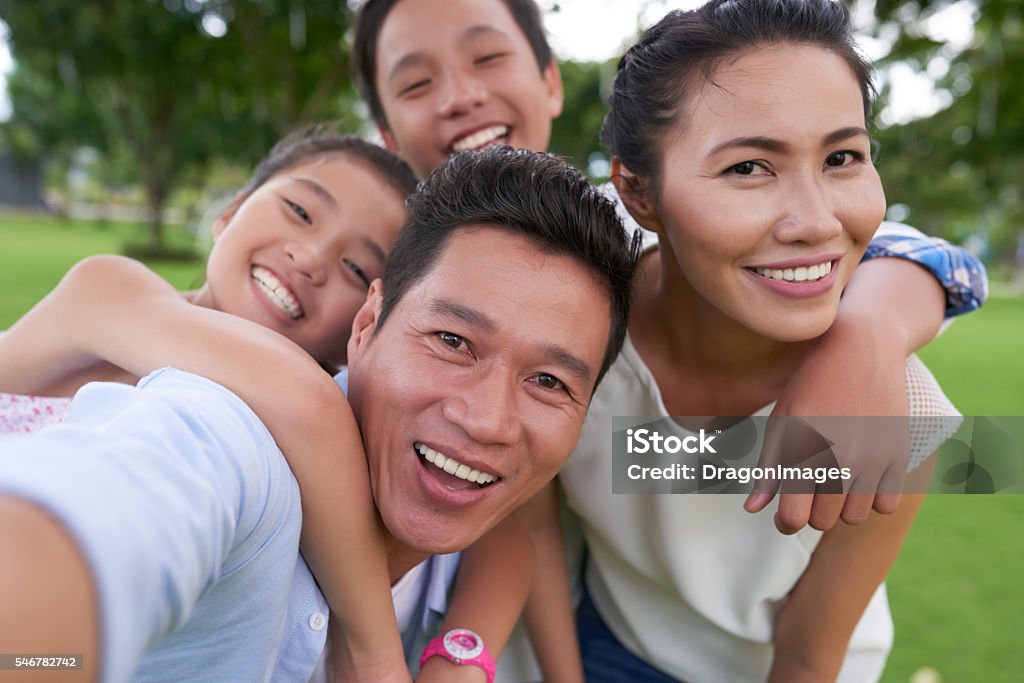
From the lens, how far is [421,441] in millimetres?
1558

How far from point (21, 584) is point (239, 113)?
2164 centimetres

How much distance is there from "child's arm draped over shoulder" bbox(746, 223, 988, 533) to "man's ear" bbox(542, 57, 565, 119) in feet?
4.61

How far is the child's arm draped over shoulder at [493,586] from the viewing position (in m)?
1.93

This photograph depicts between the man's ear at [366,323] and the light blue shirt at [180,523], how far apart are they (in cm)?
43

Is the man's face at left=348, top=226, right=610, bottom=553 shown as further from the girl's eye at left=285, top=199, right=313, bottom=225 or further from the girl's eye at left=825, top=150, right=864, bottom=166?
the girl's eye at left=285, top=199, right=313, bottom=225

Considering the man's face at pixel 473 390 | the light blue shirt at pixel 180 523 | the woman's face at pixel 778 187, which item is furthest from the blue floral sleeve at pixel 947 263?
the light blue shirt at pixel 180 523

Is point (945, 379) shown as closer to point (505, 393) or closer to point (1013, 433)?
point (1013, 433)

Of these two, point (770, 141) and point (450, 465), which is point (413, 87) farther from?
point (450, 465)

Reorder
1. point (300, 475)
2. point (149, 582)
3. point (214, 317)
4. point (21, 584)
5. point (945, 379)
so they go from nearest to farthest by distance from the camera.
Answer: point (21, 584) → point (149, 582) → point (300, 475) → point (214, 317) → point (945, 379)

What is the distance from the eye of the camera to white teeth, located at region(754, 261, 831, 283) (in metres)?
1.80

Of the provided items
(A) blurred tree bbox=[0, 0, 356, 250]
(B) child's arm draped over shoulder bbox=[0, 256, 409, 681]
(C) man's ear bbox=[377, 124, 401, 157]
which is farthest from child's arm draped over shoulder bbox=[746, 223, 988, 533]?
(A) blurred tree bbox=[0, 0, 356, 250]

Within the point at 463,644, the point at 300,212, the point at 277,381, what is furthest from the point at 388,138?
the point at 463,644

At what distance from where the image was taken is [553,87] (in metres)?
3.17

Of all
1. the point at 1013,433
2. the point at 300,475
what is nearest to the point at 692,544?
the point at 1013,433
